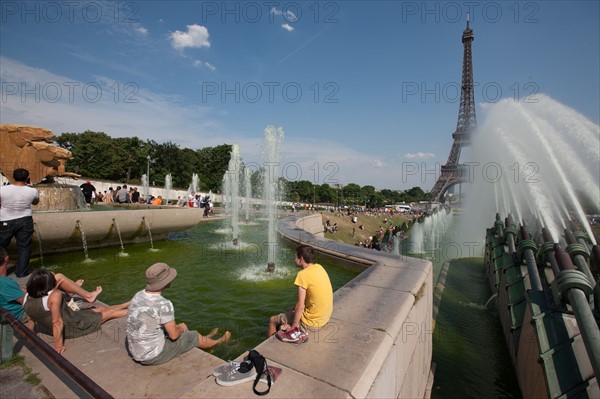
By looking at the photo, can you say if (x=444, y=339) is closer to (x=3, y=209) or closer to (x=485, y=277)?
(x=485, y=277)

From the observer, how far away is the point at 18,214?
18.2ft

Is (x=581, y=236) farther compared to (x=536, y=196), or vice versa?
(x=536, y=196)

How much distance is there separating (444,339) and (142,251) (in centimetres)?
944

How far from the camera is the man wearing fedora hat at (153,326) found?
116 inches

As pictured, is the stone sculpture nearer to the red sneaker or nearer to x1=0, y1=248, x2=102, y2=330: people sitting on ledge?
x1=0, y1=248, x2=102, y2=330: people sitting on ledge

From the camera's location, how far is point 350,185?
133m

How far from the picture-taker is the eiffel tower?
73938 mm

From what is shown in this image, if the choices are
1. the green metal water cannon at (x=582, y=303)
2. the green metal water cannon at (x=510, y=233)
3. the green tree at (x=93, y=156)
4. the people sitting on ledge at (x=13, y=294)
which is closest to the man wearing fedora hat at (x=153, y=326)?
the people sitting on ledge at (x=13, y=294)

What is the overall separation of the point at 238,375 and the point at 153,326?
1160 millimetres

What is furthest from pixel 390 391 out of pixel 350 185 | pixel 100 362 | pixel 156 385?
pixel 350 185

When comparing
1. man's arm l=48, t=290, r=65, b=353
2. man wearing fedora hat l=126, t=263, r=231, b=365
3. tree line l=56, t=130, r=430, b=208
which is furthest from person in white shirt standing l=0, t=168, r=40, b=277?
tree line l=56, t=130, r=430, b=208

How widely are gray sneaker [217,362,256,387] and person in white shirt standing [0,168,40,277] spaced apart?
543cm

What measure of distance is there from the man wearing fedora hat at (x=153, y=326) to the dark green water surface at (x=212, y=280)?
4.16 feet

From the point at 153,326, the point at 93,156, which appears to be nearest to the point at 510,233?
the point at 153,326
